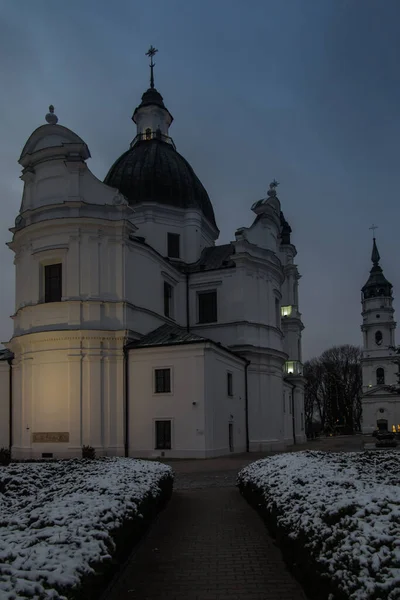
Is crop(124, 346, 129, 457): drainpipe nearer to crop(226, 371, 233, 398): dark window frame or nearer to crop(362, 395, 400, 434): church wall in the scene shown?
crop(226, 371, 233, 398): dark window frame

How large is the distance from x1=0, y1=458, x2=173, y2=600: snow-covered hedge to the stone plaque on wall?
795 inches

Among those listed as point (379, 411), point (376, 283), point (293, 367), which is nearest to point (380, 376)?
point (379, 411)

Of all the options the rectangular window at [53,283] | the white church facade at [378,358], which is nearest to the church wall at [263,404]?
the rectangular window at [53,283]

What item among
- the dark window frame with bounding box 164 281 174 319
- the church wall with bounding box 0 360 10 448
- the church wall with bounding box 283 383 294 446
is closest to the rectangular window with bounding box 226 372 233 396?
the dark window frame with bounding box 164 281 174 319

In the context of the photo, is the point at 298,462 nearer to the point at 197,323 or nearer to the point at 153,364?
the point at 153,364

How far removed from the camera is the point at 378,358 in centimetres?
8994

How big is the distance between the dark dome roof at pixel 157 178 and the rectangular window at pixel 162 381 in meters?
15.8

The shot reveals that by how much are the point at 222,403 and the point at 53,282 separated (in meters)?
12.0

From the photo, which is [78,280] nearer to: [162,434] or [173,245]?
[162,434]

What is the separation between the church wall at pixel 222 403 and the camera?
108 feet

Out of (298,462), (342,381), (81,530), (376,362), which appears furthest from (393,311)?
(81,530)

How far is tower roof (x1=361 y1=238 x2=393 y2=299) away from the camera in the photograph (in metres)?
94.2

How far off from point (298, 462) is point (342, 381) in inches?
3519

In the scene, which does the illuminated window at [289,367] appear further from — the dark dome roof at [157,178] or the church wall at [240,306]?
the dark dome roof at [157,178]
